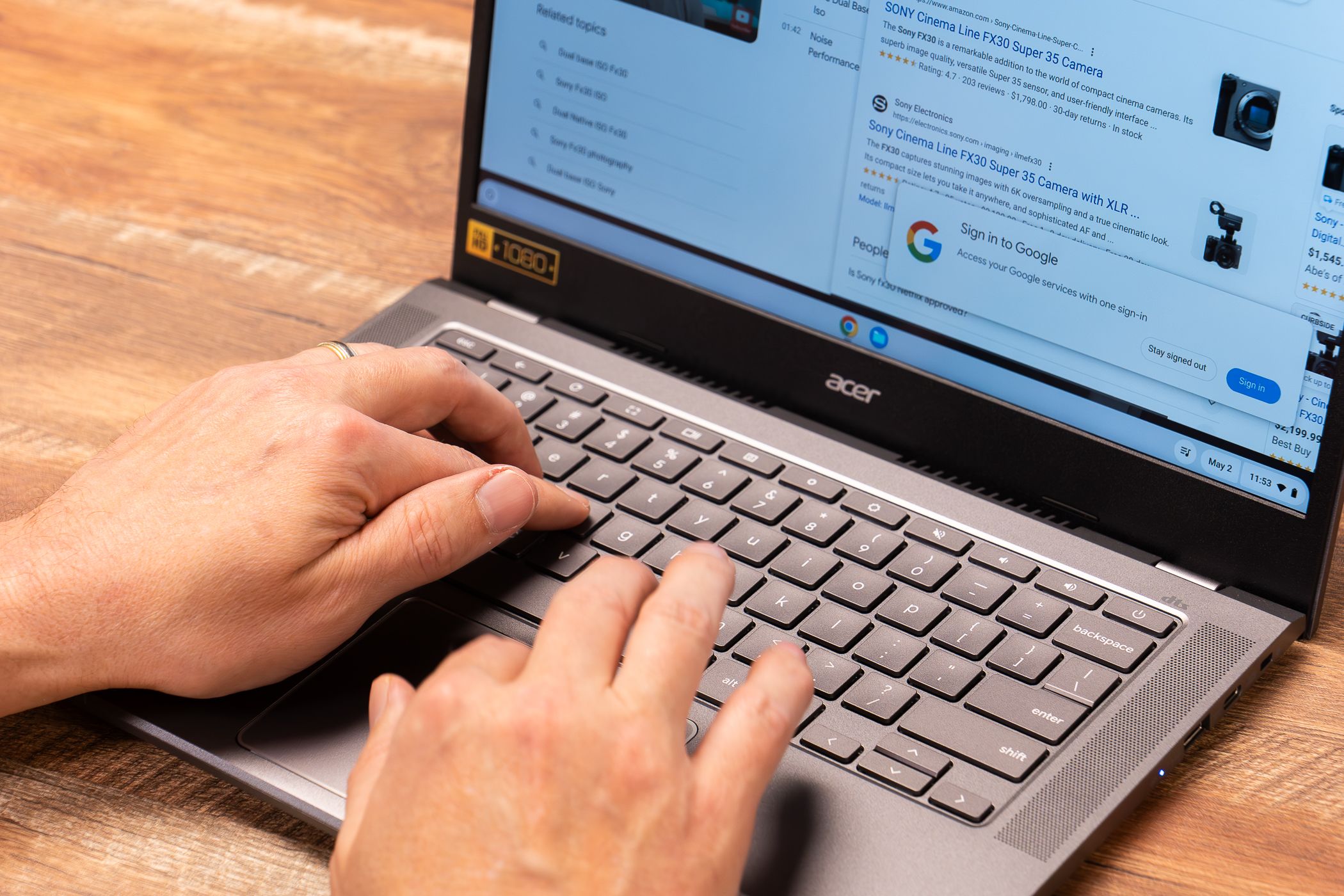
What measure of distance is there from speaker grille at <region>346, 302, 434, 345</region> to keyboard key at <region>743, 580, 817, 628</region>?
35 centimetres

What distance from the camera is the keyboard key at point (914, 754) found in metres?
0.65

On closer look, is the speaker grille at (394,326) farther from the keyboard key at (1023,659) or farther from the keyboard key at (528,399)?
the keyboard key at (1023,659)

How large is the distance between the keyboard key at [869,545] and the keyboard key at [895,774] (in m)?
0.14

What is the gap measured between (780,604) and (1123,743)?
186mm

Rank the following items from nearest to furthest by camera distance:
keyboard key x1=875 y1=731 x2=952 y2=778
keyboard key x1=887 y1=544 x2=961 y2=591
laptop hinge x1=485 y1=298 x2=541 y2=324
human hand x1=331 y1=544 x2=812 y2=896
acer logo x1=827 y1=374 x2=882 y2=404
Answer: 1. human hand x1=331 y1=544 x2=812 y2=896
2. keyboard key x1=875 y1=731 x2=952 y2=778
3. keyboard key x1=887 y1=544 x2=961 y2=591
4. acer logo x1=827 y1=374 x2=882 y2=404
5. laptop hinge x1=485 y1=298 x2=541 y2=324

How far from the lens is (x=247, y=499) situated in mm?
696

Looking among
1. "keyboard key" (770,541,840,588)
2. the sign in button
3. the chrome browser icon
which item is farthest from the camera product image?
"keyboard key" (770,541,840,588)

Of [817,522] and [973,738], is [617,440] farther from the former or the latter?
[973,738]

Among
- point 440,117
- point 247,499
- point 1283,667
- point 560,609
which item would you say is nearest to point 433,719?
point 560,609

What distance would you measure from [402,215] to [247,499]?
53 cm

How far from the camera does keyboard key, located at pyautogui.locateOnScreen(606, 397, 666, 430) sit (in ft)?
2.85

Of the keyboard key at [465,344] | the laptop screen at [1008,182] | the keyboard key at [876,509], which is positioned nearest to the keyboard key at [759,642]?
the keyboard key at [876,509]

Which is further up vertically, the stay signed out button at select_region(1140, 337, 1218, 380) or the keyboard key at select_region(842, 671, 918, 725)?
the stay signed out button at select_region(1140, 337, 1218, 380)

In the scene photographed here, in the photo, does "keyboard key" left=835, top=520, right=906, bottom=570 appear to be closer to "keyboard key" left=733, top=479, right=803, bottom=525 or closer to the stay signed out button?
"keyboard key" left=733, top=479, right=803, bottom=525
